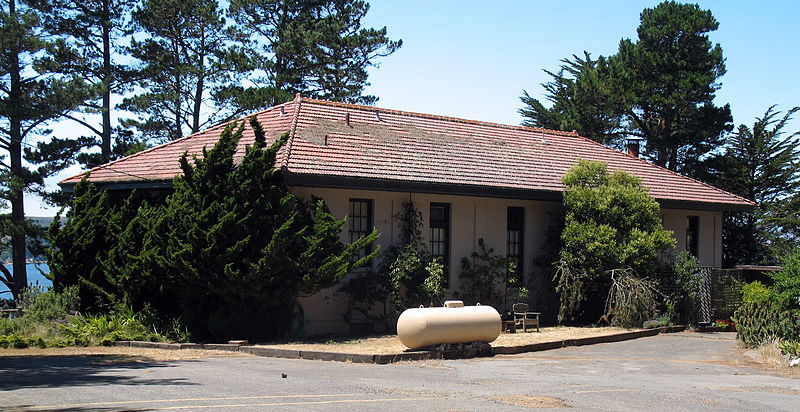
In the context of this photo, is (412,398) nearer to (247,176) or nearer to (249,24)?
(247,176)

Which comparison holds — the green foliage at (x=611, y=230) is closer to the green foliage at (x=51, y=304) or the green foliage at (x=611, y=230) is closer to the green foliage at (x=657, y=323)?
the green foliage at (x=657, y=323)

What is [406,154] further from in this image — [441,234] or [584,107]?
[584,107]

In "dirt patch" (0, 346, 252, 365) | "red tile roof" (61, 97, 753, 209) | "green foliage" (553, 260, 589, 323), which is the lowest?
"dirt patch" (0, 346, 252, 365)

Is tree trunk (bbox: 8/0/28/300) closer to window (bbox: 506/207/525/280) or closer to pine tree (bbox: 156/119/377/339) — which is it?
pine tree (bbox: 156/119/377/339)

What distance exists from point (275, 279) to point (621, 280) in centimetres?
939

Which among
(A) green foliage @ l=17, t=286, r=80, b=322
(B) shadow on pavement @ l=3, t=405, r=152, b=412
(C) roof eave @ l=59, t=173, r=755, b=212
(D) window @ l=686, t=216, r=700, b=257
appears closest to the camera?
(B) shadow on pavement @ l=3, t=405, r=152, b=412

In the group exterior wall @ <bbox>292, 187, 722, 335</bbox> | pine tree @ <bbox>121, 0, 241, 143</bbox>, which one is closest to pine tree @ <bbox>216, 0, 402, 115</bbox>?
pine tree @ <bbox>121, 0, 241, 143</bbox>

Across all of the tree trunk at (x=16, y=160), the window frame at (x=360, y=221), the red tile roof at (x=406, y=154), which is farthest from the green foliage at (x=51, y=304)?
the tree trunk at (x=16, y=160)

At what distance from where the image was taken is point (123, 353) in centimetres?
1778

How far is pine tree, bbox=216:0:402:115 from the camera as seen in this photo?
42594mm

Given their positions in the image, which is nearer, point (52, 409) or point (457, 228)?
point (52, 409)

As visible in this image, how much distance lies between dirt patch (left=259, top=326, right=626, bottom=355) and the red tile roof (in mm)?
3781

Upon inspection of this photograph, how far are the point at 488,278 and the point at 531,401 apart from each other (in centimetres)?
1171

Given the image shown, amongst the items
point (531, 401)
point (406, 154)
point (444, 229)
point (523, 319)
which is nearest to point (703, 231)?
point (523, 319)
